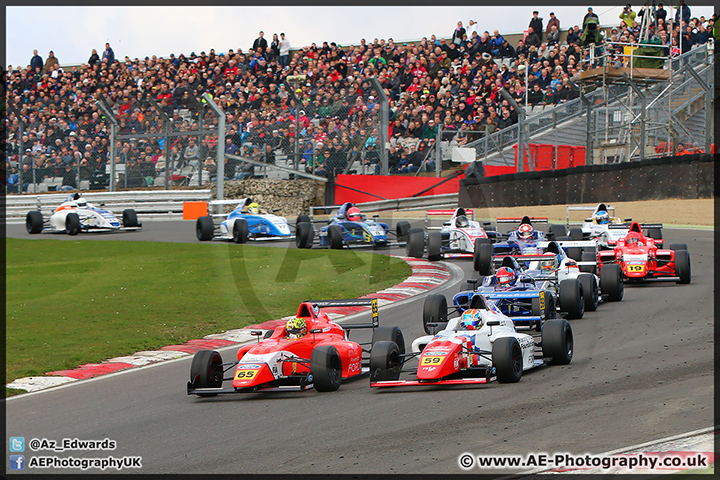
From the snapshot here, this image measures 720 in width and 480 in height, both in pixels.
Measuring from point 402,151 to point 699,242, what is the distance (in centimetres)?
1140

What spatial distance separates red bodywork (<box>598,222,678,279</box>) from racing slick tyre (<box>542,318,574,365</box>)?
6568 mm

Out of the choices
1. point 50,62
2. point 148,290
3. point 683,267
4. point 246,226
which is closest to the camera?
point 683,267

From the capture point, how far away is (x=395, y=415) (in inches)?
314

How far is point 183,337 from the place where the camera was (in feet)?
43.4

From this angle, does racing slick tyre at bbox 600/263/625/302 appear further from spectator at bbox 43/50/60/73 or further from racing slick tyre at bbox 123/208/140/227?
spectator at bbox 43/50/60/73

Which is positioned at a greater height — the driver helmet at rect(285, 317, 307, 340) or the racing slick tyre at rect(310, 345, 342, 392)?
the driver helmet at rect(285, 317, 307, 340)

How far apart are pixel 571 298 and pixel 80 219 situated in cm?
1887

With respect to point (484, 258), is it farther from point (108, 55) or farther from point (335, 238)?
point (108, 55)

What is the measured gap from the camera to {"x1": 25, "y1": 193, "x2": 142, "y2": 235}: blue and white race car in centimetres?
2756

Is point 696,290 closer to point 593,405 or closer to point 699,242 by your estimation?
point 699,242

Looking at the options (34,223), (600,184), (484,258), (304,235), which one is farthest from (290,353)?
(34,223)

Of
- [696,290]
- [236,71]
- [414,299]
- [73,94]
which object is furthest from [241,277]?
[73,94]

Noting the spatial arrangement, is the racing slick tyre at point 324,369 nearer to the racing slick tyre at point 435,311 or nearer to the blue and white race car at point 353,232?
the racing slick tyre at point 435,311

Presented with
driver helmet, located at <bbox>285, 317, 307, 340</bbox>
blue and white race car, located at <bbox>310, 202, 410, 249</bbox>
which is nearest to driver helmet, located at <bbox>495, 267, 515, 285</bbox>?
driver helmet, located at <bbox>285, 317, 307, 340</bbox>
